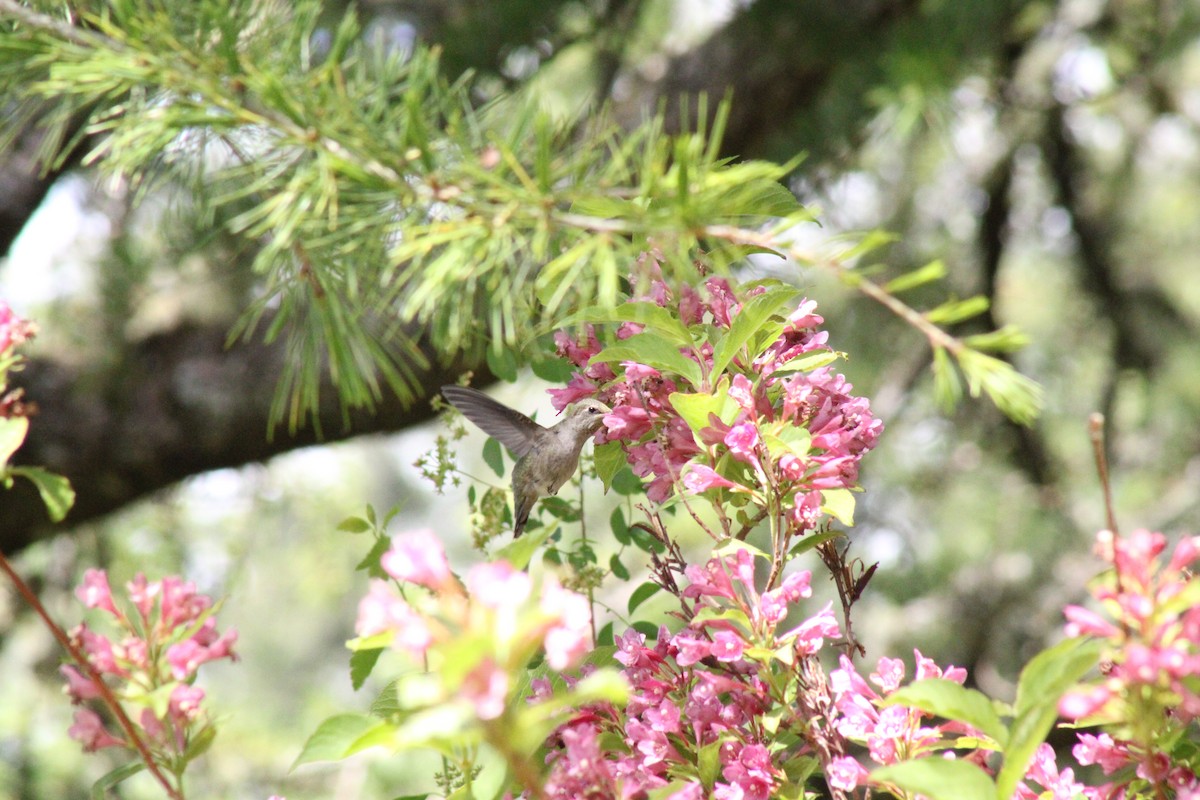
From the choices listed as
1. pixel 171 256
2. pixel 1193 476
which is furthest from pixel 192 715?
pixel 1193 476

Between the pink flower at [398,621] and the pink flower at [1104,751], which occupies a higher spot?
the pink flower at [398,621]

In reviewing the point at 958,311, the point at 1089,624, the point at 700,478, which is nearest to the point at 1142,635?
the point at 1089,624

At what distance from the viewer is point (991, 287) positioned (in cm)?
297

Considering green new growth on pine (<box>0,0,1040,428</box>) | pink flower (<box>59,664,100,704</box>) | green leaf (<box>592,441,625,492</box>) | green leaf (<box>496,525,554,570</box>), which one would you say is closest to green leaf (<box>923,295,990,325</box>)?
green new growth on pine (<box>0,0,1040,428</box>)

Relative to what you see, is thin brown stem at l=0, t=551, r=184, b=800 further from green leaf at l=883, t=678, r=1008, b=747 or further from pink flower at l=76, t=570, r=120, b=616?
green leaf at l=883, t=678, r=1008, b=747

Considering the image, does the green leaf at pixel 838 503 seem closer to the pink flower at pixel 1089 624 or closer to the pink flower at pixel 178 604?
the pink flower at pixel 1089 624

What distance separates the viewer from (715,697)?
2.21 feet

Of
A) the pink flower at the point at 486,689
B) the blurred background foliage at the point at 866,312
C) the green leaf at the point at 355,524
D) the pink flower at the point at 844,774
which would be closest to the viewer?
the pink flower at the point at 486,689

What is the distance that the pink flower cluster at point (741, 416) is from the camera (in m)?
0.67

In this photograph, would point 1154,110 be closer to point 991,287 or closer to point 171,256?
point 991,287

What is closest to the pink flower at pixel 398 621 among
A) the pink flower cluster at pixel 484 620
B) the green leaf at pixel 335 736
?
the pink flower cluster at pixel 484 620

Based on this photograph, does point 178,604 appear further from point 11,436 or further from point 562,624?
point 562,624

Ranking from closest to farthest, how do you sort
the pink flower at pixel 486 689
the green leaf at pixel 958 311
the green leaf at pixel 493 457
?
the pink flower at pixel 486 689 < the green leaf at pixel 958 311 < the green leaf at pixel 493 457

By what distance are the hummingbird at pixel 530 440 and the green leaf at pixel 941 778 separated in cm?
45
